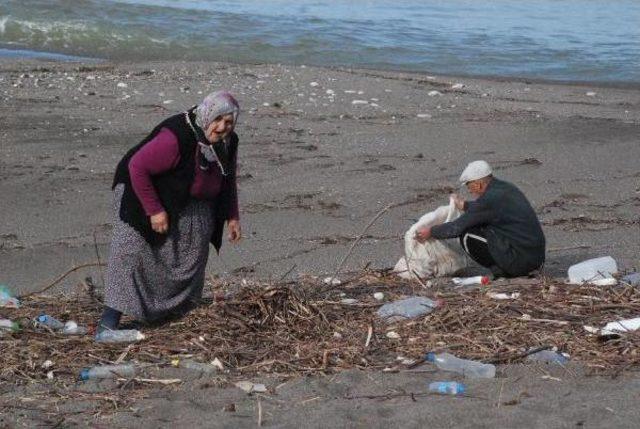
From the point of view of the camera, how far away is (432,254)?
7.83 meters

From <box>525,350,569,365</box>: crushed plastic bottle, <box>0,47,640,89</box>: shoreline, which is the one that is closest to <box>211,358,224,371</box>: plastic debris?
<box>525,350,569,365</box>: crushed plastic bottle

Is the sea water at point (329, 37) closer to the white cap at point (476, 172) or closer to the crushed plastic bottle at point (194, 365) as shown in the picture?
the white cap at point (476, 172)

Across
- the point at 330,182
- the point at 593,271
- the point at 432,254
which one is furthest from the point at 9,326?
the point at 330,182

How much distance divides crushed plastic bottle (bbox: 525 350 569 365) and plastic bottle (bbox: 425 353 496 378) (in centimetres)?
25

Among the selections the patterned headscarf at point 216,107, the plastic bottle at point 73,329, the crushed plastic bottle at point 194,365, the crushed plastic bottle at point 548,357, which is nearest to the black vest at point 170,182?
the patterned headscarf at point 216,107

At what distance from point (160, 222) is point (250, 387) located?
3.61 ft

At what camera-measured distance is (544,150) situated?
11.7m

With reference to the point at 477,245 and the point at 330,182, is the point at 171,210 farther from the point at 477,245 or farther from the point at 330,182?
the point at 330,182

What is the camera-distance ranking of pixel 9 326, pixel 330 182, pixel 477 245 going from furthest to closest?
pixel 330 182
pixel 477 245
pixel 9 326

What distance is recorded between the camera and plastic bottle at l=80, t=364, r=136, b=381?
5.46 meters

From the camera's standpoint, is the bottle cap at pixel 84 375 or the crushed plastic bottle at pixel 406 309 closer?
the bottle cap at pixel 84 375

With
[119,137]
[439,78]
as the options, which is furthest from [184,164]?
[439,78]

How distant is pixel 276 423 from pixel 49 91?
10012mm

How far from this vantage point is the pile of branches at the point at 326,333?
5.66 meters
